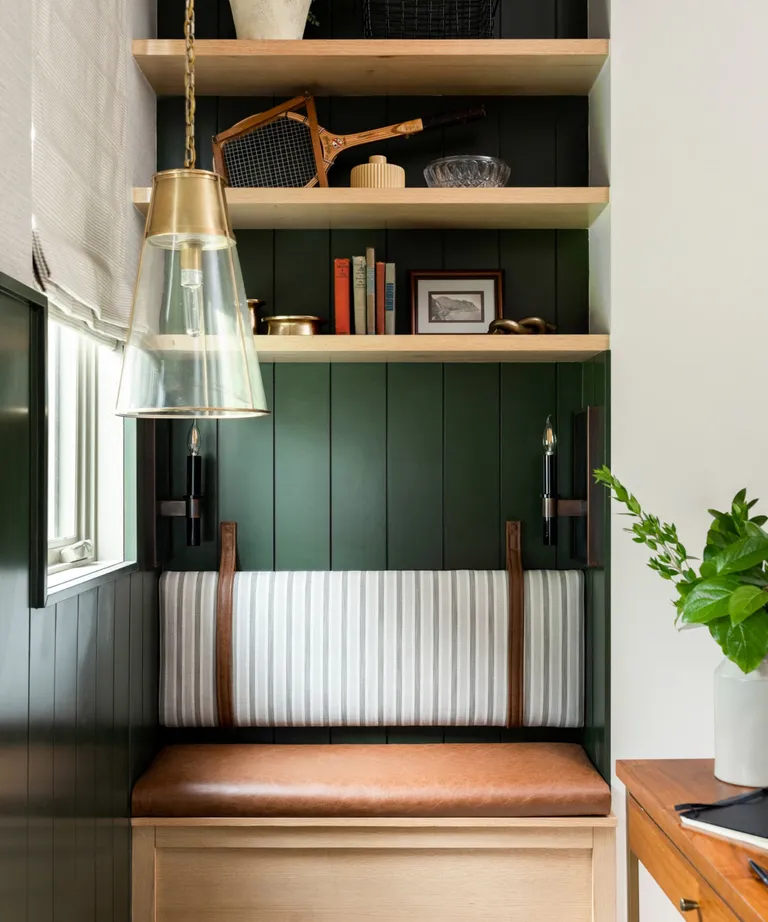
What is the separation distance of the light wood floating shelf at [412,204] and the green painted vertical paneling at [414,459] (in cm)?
47

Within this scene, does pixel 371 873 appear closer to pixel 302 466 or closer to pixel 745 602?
pixel 302 466

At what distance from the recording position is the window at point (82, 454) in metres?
2.04

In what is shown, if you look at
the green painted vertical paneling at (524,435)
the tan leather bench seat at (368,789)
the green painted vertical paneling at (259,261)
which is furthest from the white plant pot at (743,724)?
the green painted vertical paneling at (259,261)

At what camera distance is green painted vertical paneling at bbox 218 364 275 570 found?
2.65 meters

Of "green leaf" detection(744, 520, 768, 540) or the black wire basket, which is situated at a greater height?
the black wire basket

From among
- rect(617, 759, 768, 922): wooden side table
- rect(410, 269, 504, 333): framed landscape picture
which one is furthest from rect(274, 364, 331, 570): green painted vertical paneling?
rect(617, 759, 768, 922): wooden side table

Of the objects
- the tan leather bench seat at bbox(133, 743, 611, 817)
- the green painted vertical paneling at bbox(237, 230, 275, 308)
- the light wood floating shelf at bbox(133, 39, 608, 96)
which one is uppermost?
the light wood floating shelf at bbox(133, 39, 608, 96)

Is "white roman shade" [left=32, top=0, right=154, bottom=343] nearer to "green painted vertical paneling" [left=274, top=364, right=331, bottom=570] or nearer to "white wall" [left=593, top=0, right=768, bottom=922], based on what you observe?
"green painted vertical paneling" [left=274, top=364, right=331, bottom=570]

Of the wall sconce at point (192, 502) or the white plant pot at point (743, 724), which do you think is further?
the wall sconce at point (192, 502)

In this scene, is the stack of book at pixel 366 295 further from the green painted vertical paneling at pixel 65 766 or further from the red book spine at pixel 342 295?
the green painted vertical paneling at pixel 65 766

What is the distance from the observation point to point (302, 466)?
105 inches

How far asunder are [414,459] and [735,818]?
1.54m

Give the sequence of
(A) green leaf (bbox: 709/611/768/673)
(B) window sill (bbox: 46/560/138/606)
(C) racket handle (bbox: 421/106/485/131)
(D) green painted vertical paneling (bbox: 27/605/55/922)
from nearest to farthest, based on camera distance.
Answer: (A) green leaf (bbox: 709/611/768/673) < (D) green painted vertical paneling (bbox: 27/605/55/922) < (B) window sill (bbox: 46/560/138/606) < (C) racket handle (bbox: 421/106/485/131)

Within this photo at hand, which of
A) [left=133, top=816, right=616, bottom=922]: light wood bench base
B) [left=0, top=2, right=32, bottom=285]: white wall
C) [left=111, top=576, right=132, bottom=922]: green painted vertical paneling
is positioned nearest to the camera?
[left=0, top=2, right=32, bottom=285]: white wall
